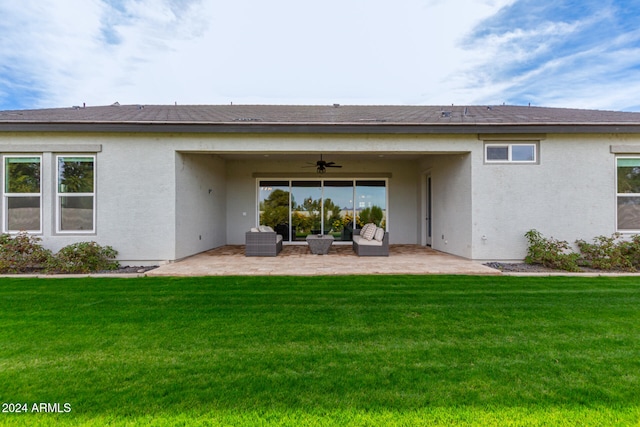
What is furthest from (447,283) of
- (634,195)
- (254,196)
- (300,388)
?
(254,196)

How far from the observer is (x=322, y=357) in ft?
10.7

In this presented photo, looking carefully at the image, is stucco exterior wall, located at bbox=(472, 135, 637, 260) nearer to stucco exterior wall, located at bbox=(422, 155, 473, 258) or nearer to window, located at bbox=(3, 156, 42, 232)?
stucco exterior wall, located at bbox=(422, 155, 473, 258)

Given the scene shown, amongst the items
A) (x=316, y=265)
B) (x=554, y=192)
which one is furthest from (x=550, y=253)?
(x=316, y=265)

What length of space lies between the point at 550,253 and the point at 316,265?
19.3 ft

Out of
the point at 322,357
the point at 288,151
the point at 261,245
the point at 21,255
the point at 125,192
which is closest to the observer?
the point at 322,357

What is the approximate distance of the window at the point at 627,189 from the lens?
340 inches

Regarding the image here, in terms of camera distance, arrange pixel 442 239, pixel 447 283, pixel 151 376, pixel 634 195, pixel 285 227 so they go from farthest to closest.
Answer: pixel 285 227 < pixel 442 239 < pixel 634 195 < pixel 447 283 < pixel 151 376

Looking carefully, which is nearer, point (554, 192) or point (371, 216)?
point (554, 192)

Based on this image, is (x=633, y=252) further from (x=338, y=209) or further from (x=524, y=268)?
(x=338, y=209)

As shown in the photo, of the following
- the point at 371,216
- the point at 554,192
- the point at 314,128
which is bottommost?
the point at 371,216

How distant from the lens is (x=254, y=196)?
13.1m

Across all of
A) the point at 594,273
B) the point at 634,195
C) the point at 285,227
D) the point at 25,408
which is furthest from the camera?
the point at 285,227

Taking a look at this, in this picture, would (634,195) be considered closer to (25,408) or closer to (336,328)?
(336,328)

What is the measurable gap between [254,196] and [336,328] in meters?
9.74
